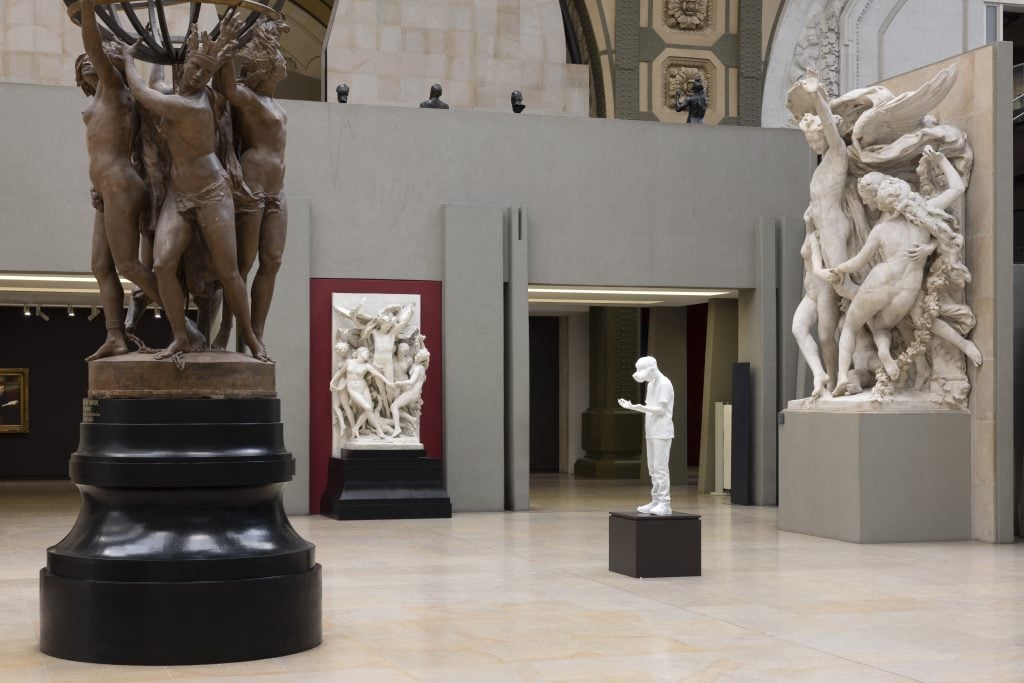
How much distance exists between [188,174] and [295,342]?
877 cm

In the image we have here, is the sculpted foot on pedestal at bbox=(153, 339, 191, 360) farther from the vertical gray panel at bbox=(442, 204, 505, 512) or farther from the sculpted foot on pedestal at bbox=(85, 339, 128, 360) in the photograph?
the vertical gray panel at bbox=(442, 204, 505, 512)

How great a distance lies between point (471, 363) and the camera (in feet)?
55.4

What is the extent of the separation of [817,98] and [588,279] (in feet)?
14.2

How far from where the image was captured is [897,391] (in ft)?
45.9

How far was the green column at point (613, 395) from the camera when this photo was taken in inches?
936

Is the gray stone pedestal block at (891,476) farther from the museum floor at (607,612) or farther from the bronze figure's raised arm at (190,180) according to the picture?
the bronze figure's raised arm at (190,180)

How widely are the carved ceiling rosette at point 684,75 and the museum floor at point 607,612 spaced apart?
11.4 meters

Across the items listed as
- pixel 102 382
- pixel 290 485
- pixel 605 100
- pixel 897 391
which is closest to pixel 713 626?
pixel 102 382

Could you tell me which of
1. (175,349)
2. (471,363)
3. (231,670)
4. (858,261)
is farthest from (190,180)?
(471,363)

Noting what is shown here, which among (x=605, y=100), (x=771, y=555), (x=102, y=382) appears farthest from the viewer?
(x=605, y=100)

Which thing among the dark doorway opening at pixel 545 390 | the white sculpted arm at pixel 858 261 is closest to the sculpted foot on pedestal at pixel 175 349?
the white sculpted arm at pixel 858 261

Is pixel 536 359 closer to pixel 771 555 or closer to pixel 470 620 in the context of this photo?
pixel 771 555

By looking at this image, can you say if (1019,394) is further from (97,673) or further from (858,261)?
(97,673)

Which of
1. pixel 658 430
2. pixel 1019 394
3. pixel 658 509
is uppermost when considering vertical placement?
pixel 1019 394
